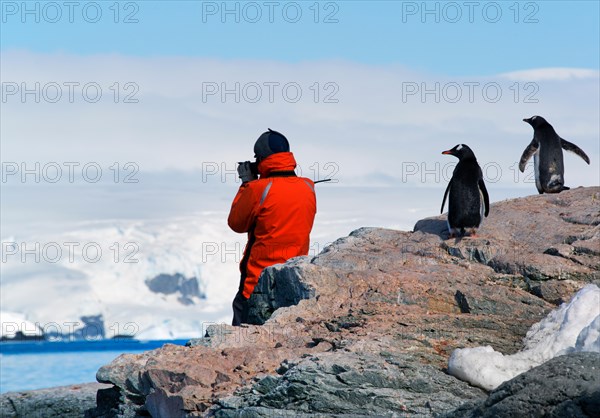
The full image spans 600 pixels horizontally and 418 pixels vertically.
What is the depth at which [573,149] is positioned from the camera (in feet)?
35.5

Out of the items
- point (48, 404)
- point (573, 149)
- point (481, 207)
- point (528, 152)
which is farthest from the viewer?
point (573, 149)

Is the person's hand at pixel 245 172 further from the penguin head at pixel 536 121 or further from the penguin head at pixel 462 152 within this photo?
the penguin head at pixel 536 121

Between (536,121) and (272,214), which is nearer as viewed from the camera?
(272,214)

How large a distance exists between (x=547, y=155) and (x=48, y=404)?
563 centimetres

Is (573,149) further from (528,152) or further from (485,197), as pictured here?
(485,197)

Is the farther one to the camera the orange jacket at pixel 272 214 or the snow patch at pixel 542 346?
the orange jacket at pixel 272 214

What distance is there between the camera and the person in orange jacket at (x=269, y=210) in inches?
283

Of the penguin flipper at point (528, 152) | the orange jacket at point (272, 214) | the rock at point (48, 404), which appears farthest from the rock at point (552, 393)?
the penguin flipper at point (528, 152)

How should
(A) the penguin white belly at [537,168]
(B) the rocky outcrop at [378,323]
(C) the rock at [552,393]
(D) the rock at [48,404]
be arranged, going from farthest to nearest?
(A) the penguin white belly at [537,168]
(D) the rock at [48,404]
(B) the rocky outcrop at [378,323]
(C) the rock at [552,393]

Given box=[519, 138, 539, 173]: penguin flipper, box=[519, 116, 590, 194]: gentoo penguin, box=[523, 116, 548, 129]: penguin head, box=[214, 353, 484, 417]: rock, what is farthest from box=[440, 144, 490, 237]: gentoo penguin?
box=[214, 353, 484, 417]: rock

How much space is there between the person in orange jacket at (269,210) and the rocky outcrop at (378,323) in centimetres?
23

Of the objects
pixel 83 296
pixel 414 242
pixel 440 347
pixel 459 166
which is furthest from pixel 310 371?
pixel 83 296

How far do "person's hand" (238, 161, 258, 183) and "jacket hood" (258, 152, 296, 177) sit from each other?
121 millimetres

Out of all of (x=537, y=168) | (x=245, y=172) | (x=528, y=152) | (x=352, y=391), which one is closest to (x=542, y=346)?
(x=352, y=391)
